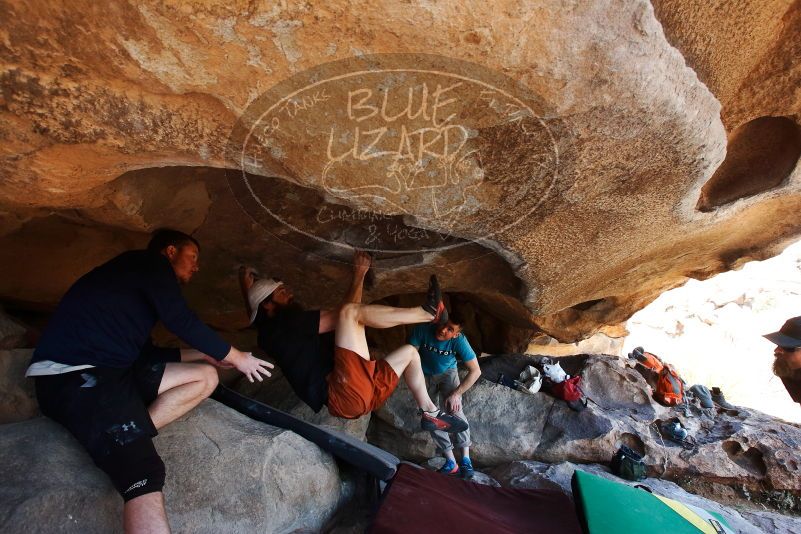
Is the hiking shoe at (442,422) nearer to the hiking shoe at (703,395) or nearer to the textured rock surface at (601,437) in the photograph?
the textured rock surface at (601,437)

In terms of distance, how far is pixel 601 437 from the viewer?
158 inches

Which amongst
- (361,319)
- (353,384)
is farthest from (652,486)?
(361,319)

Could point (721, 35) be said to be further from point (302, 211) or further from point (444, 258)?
point (302, 211)

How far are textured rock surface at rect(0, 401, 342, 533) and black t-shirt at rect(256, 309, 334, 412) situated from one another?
31 centimetres

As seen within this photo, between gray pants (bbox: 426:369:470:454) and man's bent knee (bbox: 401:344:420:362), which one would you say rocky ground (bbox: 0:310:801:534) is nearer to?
gray pants (bbox: 426:369:470:454)

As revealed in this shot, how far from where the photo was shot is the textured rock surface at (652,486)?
11.0 feet

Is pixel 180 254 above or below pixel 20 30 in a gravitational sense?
below

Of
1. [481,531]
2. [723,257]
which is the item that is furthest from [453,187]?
[723,257]

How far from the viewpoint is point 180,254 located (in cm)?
246

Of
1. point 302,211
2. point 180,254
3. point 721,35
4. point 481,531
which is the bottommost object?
point 481,531

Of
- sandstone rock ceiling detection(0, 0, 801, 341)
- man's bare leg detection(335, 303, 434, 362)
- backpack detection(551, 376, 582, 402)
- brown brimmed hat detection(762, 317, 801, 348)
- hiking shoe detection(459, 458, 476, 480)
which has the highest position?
sandstone rock ceiling detection(0, 0, 801, 341)

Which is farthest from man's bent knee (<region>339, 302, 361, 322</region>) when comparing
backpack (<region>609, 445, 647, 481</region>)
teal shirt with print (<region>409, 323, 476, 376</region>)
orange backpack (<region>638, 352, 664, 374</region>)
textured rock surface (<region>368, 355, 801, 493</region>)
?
orange backpack (<region>638, 352, 664, 374</region>)

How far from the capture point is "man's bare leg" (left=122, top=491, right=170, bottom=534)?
177cm

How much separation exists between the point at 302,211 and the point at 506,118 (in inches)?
73.3
